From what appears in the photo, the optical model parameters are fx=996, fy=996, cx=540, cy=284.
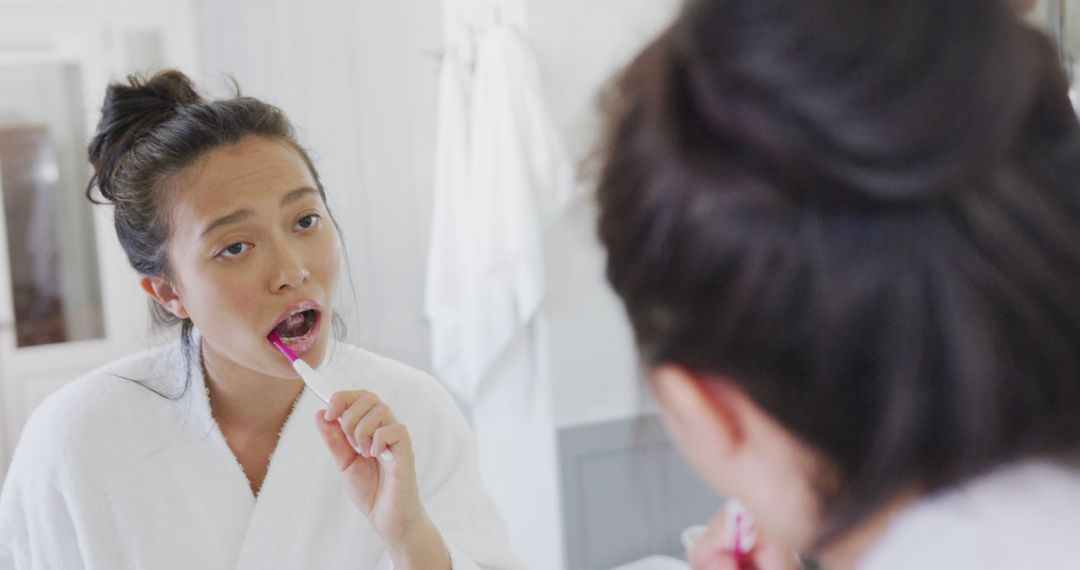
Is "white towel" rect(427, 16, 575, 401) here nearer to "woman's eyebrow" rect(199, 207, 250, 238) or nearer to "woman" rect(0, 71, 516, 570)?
"woman" rect(0, 71, 516, 570)

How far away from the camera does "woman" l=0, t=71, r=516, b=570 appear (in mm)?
1025

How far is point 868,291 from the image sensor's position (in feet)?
1.37

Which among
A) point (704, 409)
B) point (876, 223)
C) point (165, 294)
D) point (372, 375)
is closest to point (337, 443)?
point (372, 375)

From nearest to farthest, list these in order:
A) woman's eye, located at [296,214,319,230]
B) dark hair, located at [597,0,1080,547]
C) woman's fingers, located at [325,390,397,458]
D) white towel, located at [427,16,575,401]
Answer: dark hair, located at [597,0,1080,547] < woman's fingers, located at [325,390,397,458] < woman's eye, located at [296,214,319,230] < white towel, located at [427,16,575,401]

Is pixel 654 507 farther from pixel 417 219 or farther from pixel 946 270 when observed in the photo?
pixel 946 270

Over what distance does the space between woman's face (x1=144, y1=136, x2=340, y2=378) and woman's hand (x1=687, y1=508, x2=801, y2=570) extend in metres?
0.53

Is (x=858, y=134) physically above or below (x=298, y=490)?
above

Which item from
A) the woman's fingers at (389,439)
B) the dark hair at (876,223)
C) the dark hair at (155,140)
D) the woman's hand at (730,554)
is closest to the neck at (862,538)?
the dark hair at (876,223)

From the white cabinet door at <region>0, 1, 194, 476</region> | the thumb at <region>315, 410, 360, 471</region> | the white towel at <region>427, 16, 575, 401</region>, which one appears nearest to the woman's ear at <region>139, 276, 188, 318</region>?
the thumb at <region>315, 410, 360, 471</region>

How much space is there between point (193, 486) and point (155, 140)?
0.39m

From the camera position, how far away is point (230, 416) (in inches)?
46.4

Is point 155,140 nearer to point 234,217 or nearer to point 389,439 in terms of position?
point 234,217

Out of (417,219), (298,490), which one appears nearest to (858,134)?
(298,490)

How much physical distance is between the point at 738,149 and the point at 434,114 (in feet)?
6.36
